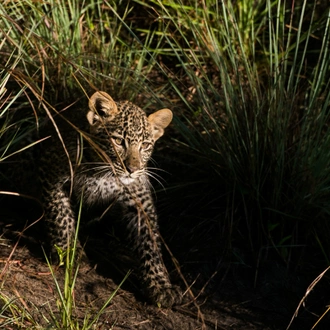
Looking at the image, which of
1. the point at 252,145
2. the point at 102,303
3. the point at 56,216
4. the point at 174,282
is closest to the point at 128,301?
the point at 102,303

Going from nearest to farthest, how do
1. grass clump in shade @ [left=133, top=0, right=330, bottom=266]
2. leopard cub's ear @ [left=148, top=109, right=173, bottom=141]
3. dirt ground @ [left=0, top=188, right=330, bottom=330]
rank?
dirt ground @ [left=0, top=188, right=330, bottom=330] < leopard cub's ear @ [left=148, top=109, right=173, bottom=141] < grass clump in shade @ [left=133, top=0, right=330, bottom=266]

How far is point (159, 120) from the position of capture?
6.17 metres

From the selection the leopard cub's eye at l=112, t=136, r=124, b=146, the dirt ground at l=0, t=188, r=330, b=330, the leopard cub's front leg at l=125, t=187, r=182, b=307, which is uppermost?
the leopard cub's eye at l=112, t=136, r=124, b=146

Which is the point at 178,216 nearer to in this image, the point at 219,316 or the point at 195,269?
the point at 195,269

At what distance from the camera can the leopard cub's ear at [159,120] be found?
6.12m

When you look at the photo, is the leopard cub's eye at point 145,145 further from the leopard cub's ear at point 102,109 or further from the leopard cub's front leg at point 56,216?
the leopard cub's front leg at point 56,216

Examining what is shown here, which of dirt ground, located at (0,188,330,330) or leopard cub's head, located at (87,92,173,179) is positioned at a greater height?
leopard cub's head, located at (87,92,173,179)

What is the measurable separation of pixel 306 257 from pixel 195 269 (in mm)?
873

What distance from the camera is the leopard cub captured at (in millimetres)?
5836

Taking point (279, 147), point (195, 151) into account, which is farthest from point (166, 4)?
point (279, 147)

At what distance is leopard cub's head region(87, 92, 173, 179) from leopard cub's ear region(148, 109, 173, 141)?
0.06m

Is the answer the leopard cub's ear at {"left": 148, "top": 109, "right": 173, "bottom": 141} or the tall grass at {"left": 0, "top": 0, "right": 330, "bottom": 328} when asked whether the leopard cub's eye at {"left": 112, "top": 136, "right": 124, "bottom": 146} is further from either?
the tall grass at {"left": 0, "top": 0, "right": 330, "bottom": 328}

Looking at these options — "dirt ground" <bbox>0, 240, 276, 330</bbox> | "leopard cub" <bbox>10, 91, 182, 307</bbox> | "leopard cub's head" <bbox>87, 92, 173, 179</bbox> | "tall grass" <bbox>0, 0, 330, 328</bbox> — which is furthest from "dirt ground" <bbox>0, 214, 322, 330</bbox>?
"leopard cub's head" <bbox>87, 92, 173, 179</bbox>

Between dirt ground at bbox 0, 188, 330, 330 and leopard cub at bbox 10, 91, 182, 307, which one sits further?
leopard cub at bbox 10, 91, 182, 307
